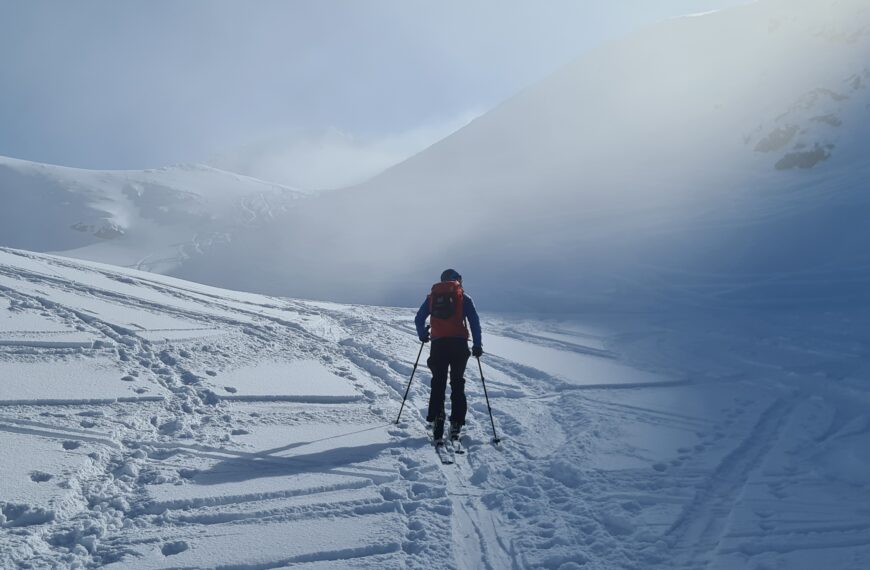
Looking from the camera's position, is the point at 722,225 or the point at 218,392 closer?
the point at 218,392

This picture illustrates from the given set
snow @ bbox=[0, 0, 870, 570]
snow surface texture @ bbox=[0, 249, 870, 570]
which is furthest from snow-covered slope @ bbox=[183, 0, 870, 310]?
snow surface texture @ bbox=[0, 249, 870, 570]

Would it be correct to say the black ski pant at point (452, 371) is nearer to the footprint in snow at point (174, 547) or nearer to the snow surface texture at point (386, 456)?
the snow surface texture at point (386, 456)

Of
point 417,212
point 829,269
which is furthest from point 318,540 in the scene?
point 417,212

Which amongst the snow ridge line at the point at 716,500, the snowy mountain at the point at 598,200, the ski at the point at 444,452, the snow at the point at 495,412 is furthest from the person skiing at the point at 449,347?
the snowy mountain at the point at 598,200

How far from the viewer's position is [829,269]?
19406 millimetres

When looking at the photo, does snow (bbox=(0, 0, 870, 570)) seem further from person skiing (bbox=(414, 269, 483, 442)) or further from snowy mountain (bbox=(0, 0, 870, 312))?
person skiing (bbox=(414, 269, 483, 442))

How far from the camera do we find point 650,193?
1332 inches

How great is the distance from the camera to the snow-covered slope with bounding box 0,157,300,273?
152ft

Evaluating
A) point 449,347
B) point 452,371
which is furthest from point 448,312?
point 452,371

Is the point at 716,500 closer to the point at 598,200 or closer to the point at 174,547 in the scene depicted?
the point at 174,547

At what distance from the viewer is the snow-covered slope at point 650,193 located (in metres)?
21.9

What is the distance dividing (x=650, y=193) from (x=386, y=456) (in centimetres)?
3200

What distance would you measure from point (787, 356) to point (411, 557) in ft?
32.8

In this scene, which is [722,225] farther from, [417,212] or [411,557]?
[411,557]
